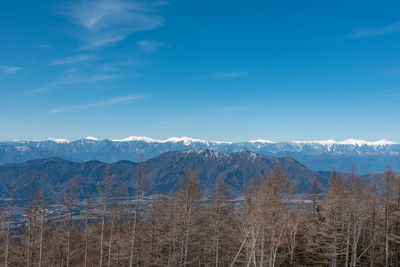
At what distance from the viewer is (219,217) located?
140 feet

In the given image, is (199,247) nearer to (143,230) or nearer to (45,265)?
(143,230)

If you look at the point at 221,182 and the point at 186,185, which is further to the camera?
the point at 221,182

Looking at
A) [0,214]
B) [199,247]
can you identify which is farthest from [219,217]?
[0,214]

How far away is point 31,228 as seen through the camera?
35.4 metres

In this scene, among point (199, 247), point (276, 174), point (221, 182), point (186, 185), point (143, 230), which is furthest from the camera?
point (199, 247)

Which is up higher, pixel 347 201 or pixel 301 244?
pixel 347 201

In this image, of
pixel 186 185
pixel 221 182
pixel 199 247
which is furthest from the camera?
pixel 199 247

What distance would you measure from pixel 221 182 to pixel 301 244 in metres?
15.9

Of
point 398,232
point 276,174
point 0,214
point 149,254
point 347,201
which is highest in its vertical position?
point 276,174

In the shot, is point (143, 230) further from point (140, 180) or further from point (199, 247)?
point (140, 180)

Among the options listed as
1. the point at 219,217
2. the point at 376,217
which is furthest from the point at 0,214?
the point at 376,217

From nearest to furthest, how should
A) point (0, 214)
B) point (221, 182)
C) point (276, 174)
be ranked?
point (0, 214), point (276, 174), point (221, 182)

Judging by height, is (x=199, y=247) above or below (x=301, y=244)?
below

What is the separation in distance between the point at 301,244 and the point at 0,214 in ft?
138
